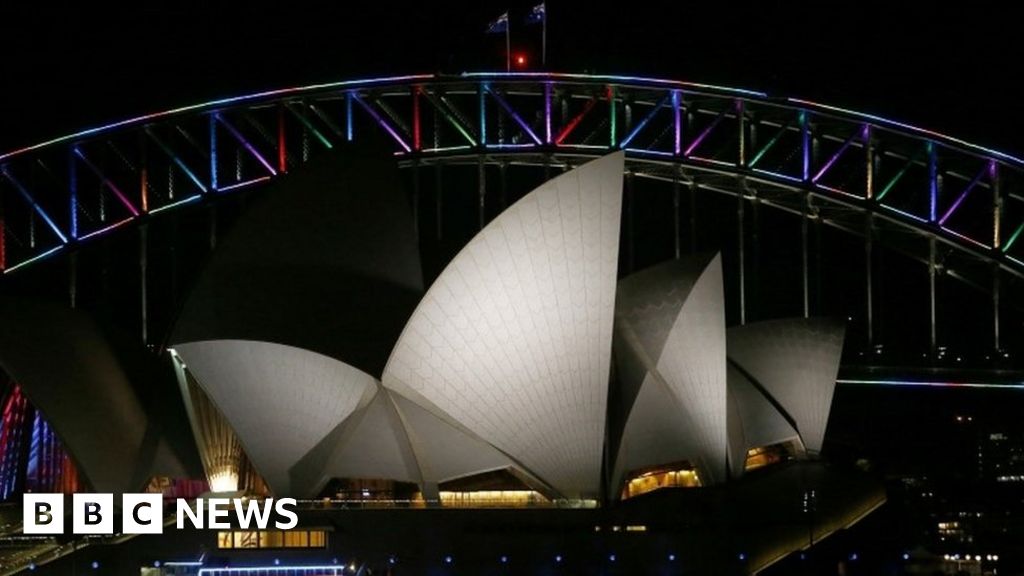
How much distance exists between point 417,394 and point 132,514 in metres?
8.95

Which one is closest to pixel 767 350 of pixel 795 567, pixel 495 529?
pixel 795 567

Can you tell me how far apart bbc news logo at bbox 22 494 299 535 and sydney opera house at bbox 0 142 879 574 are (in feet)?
3.35

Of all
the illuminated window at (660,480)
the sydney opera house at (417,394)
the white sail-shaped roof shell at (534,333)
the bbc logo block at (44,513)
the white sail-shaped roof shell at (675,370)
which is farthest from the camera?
the illuminated window at (660,480)

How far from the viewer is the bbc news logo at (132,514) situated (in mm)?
49938

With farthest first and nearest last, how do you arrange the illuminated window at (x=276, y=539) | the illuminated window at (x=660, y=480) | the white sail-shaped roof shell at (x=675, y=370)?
1. the illuminated window at (x=660, y=480)
2. the white sail-shaped roof shell at (x=675, y=370)
3. the illuminated window at (x=276, y=539)

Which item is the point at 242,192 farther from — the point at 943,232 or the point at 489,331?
the point at 943,232

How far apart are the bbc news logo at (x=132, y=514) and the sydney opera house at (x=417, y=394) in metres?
1.02

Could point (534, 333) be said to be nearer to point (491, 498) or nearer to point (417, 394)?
point (417, 394)

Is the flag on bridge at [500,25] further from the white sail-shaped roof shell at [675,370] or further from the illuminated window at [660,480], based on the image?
the illuminated window at [660,480]

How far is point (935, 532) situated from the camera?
67.2 m

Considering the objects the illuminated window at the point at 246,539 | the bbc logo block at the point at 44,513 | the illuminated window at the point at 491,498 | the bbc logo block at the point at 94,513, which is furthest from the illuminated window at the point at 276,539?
the bbc logo block at the point at 44,513

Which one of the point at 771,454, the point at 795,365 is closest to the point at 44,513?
the point at 771,454

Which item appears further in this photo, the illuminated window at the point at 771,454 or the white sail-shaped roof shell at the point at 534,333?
the illuminated window at the point at 771,454

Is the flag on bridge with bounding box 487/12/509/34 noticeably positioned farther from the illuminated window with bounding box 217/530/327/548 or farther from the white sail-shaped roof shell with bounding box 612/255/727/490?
the illuminated window with bounding box 217/530/327/548
